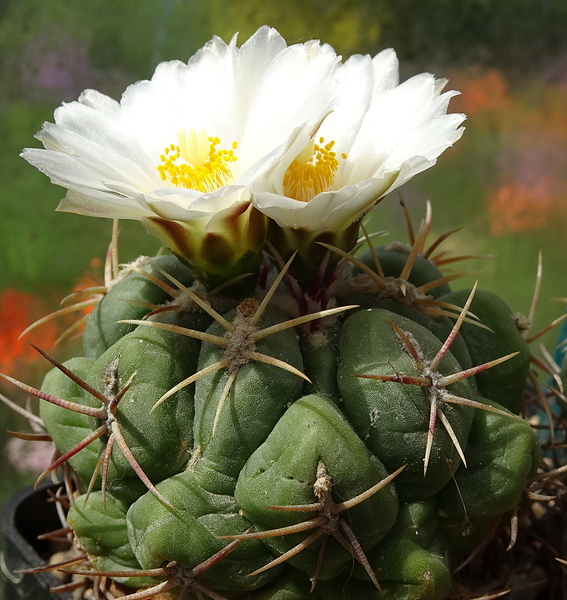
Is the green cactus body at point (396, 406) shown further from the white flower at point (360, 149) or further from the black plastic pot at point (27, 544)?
the black plastic pot at point (27, 544)

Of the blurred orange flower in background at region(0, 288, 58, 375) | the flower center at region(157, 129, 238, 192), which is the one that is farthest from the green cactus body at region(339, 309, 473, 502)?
the blurred orange flower in background at region(0, 288, 58, 375)

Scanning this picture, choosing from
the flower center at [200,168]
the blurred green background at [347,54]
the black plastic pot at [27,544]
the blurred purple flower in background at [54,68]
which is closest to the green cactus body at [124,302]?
the flower center at [200,168]

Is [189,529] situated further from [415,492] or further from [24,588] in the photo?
[24,588]

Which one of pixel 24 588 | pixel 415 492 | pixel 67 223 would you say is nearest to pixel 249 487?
pixel 415 492

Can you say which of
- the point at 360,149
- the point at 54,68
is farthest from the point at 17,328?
the point at 360,149

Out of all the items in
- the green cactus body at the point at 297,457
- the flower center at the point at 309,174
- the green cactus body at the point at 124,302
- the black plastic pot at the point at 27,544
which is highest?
the flower center at the point at 309,174

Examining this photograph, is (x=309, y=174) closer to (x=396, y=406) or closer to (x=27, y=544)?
(x=396, y=406)
